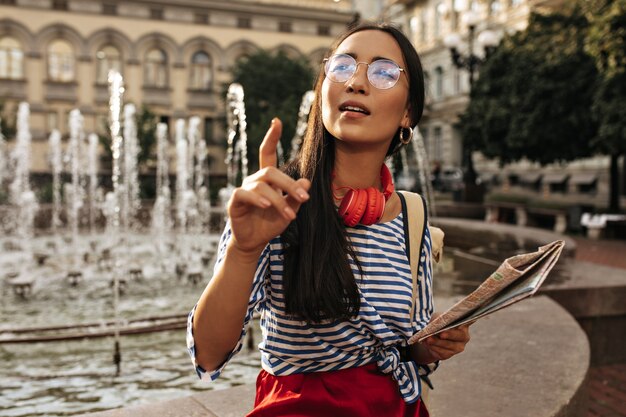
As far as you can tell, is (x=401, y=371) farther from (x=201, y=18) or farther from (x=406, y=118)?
(x=201, y=18)

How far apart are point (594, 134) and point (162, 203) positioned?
10961mm

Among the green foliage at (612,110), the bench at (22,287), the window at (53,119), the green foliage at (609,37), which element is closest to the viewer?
the bench at (22,287)

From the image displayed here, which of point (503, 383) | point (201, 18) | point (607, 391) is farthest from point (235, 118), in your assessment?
point (503, 383)

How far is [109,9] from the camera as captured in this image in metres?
35.1

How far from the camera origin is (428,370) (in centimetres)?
172

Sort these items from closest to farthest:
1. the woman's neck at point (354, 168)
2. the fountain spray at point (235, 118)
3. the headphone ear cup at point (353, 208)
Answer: the headphone ear cup at point (353, 208), the woman's neck at point (354, 168), the fountain spray at point (235, 118)

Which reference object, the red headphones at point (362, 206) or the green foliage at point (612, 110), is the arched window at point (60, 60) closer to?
the green foliage at point (612, 110)

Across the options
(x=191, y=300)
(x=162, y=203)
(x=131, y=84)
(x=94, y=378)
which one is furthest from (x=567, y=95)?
(x=131, y=84)

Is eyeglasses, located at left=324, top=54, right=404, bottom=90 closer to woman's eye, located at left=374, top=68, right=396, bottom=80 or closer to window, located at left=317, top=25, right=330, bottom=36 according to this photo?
woman's eye, located at left=374, top=68, right=396, bottom=80

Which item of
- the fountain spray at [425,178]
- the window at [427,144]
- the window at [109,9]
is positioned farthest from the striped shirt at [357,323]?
the window at [427,144]

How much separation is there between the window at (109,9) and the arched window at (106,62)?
1832 millimetres

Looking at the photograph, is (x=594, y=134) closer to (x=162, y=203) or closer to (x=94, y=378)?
(x=162, y=203)

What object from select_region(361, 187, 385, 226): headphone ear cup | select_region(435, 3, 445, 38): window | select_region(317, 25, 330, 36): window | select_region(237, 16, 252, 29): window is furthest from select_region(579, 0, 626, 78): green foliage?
select_region(317, 25, 330, 36): window

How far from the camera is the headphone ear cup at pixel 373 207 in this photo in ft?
4.92
